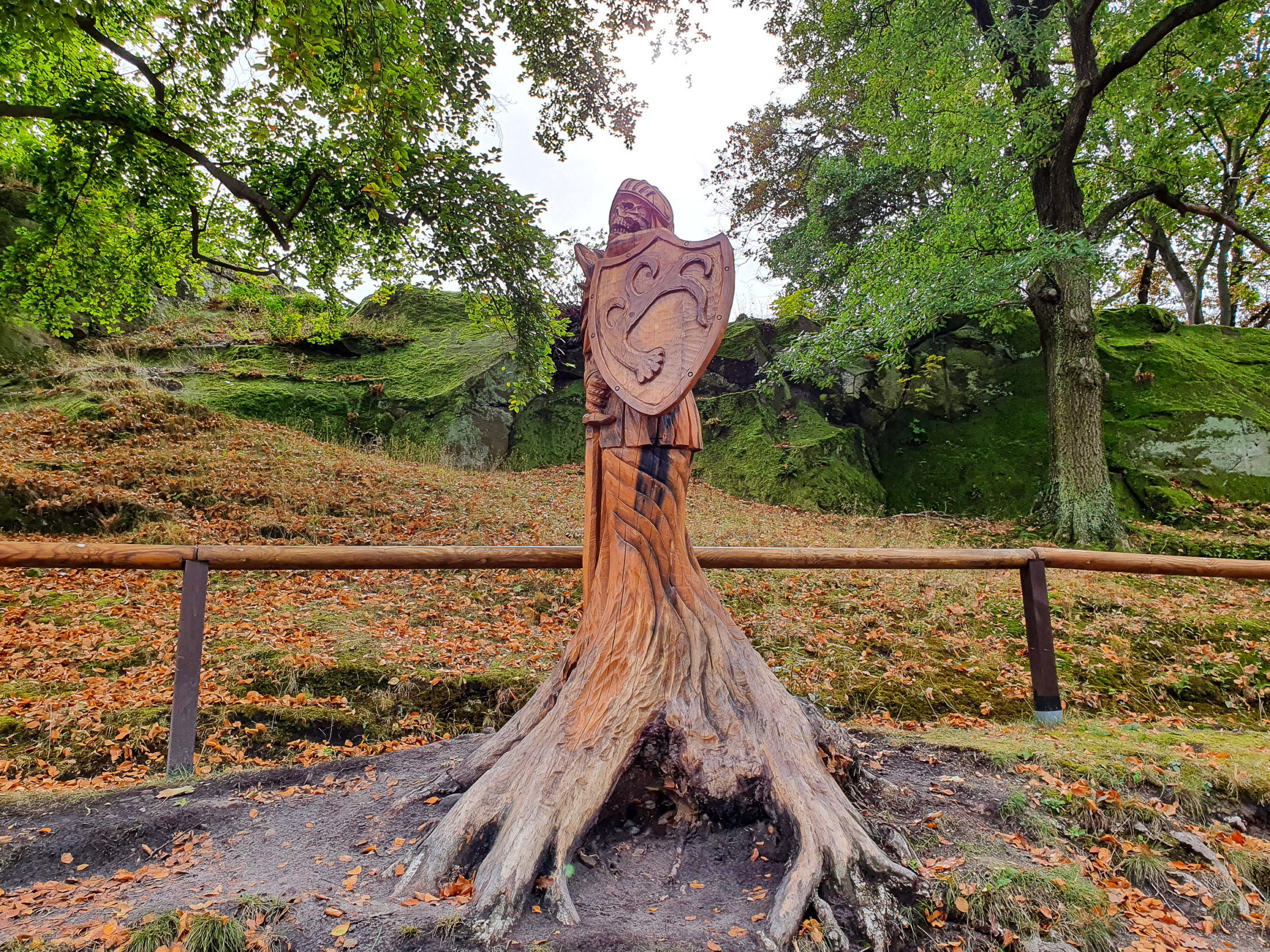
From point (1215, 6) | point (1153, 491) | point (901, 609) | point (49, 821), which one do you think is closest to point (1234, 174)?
point (1215, 6)

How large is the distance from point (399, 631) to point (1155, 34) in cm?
1035

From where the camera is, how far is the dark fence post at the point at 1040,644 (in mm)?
4102

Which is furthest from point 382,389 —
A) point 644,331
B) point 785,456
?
point 644,331

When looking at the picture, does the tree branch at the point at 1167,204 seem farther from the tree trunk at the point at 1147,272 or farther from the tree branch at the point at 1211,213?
the tree trunk at the point at 1147,272

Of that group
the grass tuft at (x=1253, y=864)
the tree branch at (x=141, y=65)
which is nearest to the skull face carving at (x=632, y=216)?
the grass tuft at (x=1253, y=864)

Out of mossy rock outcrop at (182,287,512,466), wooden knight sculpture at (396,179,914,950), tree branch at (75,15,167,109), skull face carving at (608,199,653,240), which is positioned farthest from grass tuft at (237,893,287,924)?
mossy rock outcrop at (182,287,512,466)

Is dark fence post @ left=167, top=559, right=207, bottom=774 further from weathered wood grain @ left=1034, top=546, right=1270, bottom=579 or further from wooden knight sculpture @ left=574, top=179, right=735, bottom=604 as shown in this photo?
weathered wood grain @ left=1034, top=546, right=1270, bottom=579

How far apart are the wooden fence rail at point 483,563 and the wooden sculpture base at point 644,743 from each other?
876mm

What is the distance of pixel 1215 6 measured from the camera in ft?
22.5

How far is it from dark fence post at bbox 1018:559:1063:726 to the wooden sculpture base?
2.00 meters

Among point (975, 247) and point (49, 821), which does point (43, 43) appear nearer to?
point (49, 821)

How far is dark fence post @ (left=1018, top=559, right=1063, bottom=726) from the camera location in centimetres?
410

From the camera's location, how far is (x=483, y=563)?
12.6 feet

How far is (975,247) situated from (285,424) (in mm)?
10581
